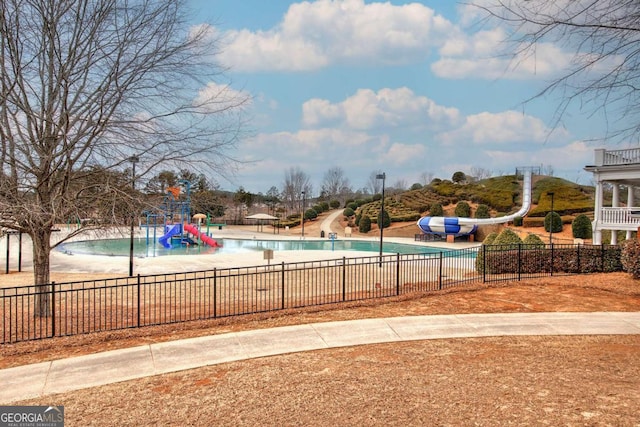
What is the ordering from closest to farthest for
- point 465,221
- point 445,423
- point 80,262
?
point 445,423, point 80,262, point 465,221

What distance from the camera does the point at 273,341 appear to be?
848 cm

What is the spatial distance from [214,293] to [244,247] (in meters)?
26.2

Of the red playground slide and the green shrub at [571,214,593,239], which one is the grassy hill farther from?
the red playground slide

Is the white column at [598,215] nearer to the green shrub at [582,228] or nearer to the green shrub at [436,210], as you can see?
the green shrub at [582,228]

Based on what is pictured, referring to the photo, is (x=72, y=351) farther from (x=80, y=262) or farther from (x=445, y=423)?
(x=80, y=262)

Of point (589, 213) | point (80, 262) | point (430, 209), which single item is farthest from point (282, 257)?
point (589, 213)

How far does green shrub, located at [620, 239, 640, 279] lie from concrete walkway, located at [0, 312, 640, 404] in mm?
4545

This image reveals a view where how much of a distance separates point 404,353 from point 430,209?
47.2 meters

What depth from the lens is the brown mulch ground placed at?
5281 mm

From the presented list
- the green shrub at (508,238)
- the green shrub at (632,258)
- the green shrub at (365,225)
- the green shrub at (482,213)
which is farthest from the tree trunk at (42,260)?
the green shrub at (482,213)

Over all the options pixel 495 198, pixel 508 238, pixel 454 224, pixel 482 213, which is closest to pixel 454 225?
pixel 454 224

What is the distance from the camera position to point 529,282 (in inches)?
570

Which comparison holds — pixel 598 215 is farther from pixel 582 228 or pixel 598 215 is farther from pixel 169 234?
pixel 169 234
